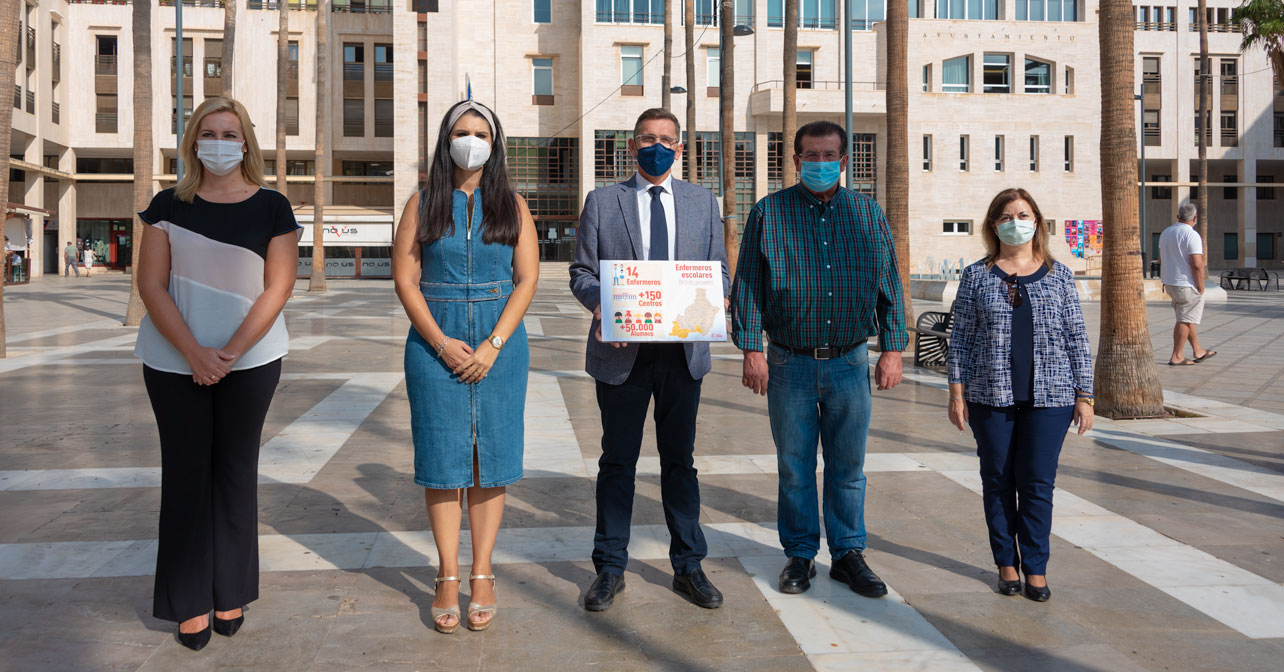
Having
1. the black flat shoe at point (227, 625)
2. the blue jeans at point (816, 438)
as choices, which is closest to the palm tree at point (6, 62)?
the black flat shoe at point (227, 625)

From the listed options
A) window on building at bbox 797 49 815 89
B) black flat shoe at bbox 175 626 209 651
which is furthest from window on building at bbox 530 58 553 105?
black flat shoe at bbox 175 626 209 651

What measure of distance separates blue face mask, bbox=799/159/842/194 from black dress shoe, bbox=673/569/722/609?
1.72 m

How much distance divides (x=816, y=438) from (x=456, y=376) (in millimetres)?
1656

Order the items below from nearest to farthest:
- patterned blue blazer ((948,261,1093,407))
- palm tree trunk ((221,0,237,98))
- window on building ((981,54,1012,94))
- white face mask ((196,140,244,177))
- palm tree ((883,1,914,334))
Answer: white face mask ((196,140,244,177))
patterned blue blazer ((948,261,1093,407))
palm tree ((883,1,914,334))
palm tree trunk ((221,0,237,98))
window on building ((981,54,1012,94))

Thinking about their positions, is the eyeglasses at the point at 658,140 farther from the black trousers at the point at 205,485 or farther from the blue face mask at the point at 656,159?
the black trousers at the point at 205,485

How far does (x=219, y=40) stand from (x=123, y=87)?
5.35 meters

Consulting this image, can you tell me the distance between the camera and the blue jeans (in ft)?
14.9

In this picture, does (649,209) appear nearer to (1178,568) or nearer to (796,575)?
(796,575)

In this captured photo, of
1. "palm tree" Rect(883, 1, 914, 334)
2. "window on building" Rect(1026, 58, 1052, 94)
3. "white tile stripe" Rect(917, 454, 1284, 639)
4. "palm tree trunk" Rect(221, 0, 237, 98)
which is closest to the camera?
"white tile stripe" Rect(917, 454, 1284, 639)

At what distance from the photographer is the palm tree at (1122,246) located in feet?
29.4

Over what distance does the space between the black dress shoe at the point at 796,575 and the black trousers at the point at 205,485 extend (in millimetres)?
2179

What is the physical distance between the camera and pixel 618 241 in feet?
14.5

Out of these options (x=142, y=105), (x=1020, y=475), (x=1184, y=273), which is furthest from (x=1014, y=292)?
(x=142, y=105)

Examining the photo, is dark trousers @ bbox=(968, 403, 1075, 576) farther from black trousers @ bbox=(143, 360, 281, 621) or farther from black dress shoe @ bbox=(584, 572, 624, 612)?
black trousers @ bbox=(143, 360, 281, 621)
